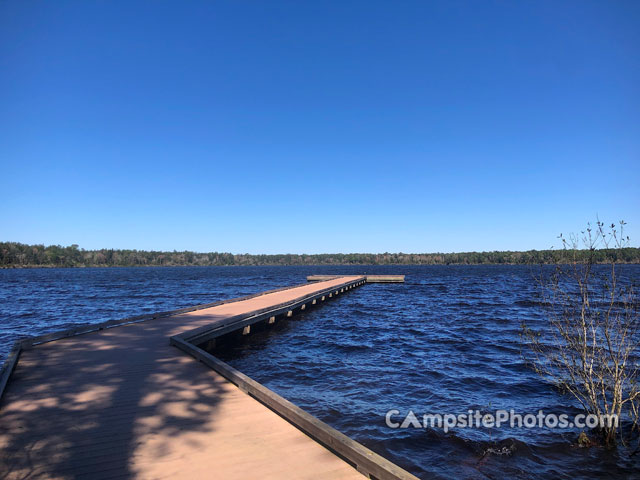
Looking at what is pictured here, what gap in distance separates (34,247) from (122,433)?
687 ft

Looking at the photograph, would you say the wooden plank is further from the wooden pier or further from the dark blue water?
the dark blue water

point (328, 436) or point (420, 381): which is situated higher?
point (328, 436)

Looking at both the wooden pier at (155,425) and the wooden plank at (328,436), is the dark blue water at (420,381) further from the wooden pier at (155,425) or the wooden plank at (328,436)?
the wooden pier at (155,425)

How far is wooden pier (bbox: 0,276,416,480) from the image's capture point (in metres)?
3.61

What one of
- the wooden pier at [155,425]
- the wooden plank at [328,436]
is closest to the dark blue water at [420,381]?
the wooden plank at [328,436]

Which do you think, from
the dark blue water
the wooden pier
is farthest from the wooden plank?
the dark blue water

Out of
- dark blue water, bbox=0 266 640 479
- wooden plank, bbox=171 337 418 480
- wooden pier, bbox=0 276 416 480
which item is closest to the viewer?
wooden plank, bbox=171 337 418 480

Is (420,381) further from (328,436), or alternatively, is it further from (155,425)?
(155,425)

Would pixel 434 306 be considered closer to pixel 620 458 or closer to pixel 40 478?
pixel 620 458

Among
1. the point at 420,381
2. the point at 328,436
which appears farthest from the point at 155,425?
the point at 420,381

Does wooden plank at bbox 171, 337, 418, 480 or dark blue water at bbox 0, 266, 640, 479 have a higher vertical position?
wooden plank at bbox 171, 337, 418, 480

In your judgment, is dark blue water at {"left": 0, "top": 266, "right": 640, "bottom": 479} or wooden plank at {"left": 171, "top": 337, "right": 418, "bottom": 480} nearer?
wooden plank at {"left": 171, "top": 337, "right": 418, "bottom": 480}

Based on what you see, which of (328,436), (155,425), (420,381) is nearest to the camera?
(328,436)

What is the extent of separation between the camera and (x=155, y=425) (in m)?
4.62
